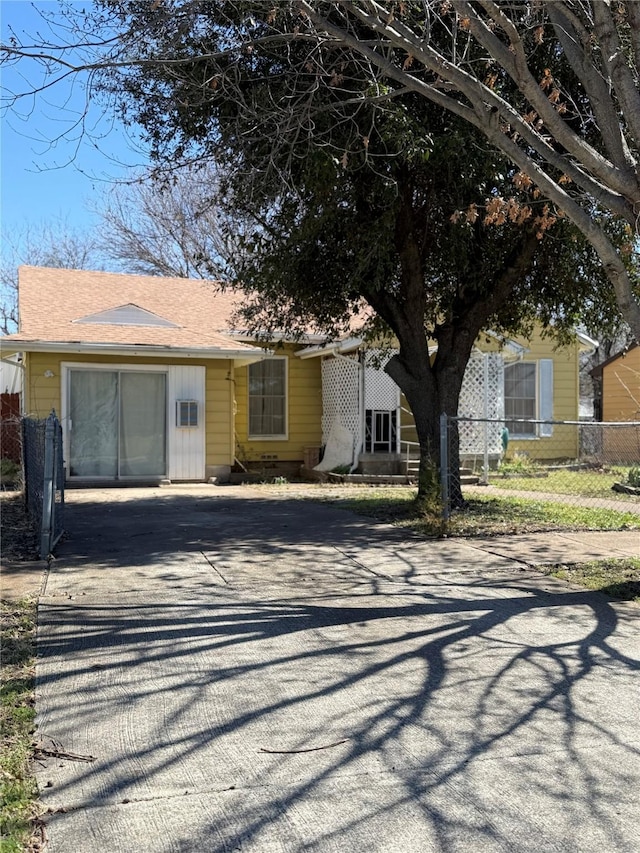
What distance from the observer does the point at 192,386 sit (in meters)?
15.8

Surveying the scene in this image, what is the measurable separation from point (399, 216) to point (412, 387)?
234cm

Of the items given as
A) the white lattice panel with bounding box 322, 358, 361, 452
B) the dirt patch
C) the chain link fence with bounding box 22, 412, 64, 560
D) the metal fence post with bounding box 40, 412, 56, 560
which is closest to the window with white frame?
the white lattice panel with bounding box 322, 358, 361, 452

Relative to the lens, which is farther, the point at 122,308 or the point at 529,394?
the point at 529,394

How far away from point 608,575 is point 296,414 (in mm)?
11639

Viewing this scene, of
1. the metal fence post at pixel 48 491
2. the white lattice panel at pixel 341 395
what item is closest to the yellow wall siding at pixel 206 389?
the white lattice panel at pixel 341 395

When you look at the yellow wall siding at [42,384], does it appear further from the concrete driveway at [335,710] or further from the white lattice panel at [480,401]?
the white lattice panel at [480,401]

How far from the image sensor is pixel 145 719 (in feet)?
12.8

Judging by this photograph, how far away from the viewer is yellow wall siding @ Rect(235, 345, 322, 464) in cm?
1778

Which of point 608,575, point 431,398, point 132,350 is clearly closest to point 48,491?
point 608,575

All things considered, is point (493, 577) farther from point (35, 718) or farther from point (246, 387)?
point (246, 387)

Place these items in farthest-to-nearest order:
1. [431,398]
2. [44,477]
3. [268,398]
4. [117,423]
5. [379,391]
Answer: [268,398] → [379,391] → [117,423] → [431,398] → [44,477]

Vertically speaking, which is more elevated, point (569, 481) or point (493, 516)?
point (569, 481)

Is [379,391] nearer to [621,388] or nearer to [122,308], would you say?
[122,308]

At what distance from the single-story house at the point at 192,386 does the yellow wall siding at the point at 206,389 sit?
21 millimetres
